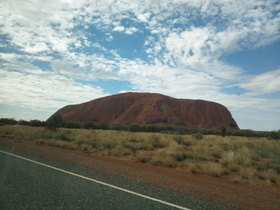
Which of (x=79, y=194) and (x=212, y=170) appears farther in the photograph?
(x=212, y=170)

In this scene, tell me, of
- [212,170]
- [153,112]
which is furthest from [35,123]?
[212,170]

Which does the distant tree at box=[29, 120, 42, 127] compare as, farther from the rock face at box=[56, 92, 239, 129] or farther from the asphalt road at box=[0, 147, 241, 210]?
the asphalt road at box=[0, 147, 241, 210]

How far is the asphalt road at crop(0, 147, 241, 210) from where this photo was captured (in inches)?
177

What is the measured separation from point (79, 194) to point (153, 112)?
87331 mm

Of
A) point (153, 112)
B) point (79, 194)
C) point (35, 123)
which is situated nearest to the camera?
point (79, 194)

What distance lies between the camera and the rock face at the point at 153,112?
92188 mm

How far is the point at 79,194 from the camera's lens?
523 centimetres

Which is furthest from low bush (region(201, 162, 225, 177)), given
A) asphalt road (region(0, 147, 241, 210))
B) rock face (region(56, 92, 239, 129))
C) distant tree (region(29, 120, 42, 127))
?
rock face (region(56, 92, 239, 129))

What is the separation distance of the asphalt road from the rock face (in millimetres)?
78263

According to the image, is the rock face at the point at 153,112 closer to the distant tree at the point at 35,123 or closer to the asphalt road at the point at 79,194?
the distant tree at the point at 35,123

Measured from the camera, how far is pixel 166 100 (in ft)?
347

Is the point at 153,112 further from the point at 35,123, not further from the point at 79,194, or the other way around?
the point at 79,194

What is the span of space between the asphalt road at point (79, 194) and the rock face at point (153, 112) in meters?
78.3

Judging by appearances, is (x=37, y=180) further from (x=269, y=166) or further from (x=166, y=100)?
(x=166, y=100)
